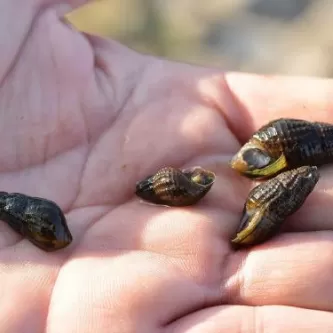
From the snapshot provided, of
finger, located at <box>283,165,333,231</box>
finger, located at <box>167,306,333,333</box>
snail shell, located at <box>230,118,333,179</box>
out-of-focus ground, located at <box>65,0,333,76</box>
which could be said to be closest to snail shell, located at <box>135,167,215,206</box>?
snail shell, located at <box>230,118,333,179</box>

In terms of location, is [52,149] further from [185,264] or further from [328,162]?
[328,162]

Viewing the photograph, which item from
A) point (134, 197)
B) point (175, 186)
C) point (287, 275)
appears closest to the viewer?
point (287, 275)

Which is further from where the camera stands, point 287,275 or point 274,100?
point 274,100

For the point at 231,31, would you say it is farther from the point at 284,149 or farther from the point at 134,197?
the point at 134,197

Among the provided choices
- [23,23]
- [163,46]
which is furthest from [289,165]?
[163,46]

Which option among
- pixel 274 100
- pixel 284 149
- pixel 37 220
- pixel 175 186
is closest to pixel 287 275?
pixel 175 186

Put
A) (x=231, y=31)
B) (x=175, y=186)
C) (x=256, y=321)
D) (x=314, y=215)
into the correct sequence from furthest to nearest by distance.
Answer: (x=231, y=31) → (x=175, y=186) → (x=314, y=215) → (x=256, y=321)
